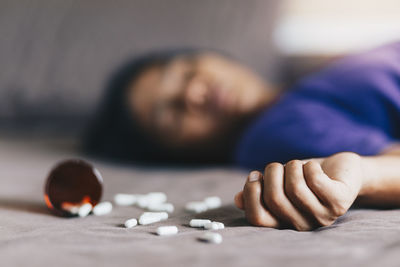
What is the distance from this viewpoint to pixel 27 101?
1740mm

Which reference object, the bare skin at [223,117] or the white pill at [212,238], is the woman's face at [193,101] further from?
the white pill at [212,238]

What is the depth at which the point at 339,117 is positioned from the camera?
1.06m

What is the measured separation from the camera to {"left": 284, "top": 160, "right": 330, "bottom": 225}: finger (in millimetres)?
602

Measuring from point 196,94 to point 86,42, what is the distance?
23.7 inches

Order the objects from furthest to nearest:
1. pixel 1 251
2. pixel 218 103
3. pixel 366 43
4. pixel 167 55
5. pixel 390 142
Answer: pixel 366 43
pixel 167 55
pixel 218 103
pixel 390 142
pixel 1 251

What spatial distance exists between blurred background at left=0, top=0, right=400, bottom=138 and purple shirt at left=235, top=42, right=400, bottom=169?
750 mm

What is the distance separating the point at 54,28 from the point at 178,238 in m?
1.40

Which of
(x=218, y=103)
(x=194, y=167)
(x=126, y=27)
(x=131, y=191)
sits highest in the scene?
(x=126, y=27)

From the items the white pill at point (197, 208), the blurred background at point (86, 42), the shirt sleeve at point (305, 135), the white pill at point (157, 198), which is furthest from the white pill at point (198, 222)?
the blurred background at point (86, 42)

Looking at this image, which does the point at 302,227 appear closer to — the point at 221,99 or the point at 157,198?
the point at 157,198

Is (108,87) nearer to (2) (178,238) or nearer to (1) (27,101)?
(1) (27,101)

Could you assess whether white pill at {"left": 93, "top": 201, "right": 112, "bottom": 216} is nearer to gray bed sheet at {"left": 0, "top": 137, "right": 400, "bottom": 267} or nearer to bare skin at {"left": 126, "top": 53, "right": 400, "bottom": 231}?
gray bed sheet at {"left": 0, "top": 137, "right": 400, "bottom": 267}

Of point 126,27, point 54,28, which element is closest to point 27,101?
point 54,28

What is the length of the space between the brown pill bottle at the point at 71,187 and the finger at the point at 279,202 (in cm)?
35
